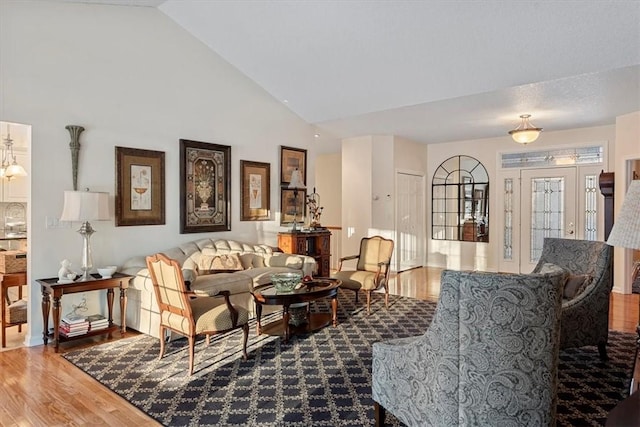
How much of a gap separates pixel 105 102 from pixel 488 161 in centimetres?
695

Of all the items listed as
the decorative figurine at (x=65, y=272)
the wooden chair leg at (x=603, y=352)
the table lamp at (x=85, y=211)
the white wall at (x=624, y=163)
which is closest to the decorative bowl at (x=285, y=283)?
the table lamp at (x=85, y=211)

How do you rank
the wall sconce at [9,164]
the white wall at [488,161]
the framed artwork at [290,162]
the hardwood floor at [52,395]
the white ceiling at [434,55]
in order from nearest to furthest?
1. the hardwood floor at [52,395]
2. the white ceiling at [434,55]
3. the wall sconce at [9,164]
4. the framed artwork at [290,162]
5. the white wall at [488,161]

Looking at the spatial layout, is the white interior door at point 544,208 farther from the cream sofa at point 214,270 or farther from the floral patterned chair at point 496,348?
the floral patterned chair at point 496,348

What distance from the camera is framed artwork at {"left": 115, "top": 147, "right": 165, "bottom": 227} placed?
489 centimetres

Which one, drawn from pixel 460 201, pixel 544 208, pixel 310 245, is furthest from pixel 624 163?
pixel 310 245

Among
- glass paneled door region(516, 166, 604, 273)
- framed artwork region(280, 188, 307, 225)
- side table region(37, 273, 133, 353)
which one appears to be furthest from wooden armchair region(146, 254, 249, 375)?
glass paneled door region(516, 166, 604, 273)

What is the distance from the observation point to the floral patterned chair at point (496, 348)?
1.77 meters

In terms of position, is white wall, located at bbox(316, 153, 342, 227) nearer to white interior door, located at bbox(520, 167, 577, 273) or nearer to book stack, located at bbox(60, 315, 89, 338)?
white interior door, located at bbox(520, 167, 577, 273)

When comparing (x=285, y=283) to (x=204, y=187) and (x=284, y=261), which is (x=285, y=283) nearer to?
(x=284, y=261)

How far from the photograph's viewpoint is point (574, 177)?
7484mm

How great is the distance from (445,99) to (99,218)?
4408 mm

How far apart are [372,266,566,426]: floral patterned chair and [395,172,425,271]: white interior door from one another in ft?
21.1

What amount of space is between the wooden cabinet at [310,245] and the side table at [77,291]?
238cm

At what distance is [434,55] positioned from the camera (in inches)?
190
